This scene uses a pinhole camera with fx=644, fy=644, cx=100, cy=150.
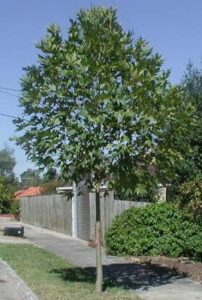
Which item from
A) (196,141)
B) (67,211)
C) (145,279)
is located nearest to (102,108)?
(145,279)

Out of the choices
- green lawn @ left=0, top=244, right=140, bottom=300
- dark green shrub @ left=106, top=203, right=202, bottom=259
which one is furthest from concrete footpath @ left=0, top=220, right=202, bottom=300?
dark green shrub @ left=106, top=203, right=202, bottom=259

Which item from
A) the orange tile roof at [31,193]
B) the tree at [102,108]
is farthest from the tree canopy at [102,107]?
the orange tile roof at [31,193]

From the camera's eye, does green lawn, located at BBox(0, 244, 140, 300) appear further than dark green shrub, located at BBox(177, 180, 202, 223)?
No

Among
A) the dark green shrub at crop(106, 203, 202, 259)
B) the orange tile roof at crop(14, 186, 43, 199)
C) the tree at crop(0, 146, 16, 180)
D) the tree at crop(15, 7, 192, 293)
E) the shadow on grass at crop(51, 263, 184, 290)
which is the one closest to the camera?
the tree at crop(15, 7, 192, 293)

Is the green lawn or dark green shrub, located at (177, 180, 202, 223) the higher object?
dark green shrub, located at (177, 180, 202, 223)

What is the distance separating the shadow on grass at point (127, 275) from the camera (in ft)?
41.9

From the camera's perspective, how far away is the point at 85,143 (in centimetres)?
1062

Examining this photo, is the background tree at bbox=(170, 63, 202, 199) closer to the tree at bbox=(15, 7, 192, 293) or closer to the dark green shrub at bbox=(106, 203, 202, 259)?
the dark green shrub at bbox=(106, 203, 202, 259)

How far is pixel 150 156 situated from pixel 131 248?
25.6ft

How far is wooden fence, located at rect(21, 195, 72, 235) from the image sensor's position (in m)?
31.4

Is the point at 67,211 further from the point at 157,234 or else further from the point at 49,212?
the point at 157,234

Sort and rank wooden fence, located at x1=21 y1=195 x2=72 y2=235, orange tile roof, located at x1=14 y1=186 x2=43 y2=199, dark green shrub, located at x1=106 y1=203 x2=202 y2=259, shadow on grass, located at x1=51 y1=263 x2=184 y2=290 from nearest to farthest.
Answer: shadow on grass, located at x1=51 y1=263 x2=184 y2=290
dark green shrub, located at x1=106 y1=203 x2=202 y2=259
wooden fence, located at x1=21 y1=195 x2=72 y2=235
orange tile roof, located at x1=14 y1=186 x2=43 y2=199

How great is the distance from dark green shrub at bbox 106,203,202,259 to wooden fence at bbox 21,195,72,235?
6509mm

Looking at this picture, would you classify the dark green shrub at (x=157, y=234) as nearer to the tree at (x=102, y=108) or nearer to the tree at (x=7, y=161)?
the tree at (x=102, y=108)
